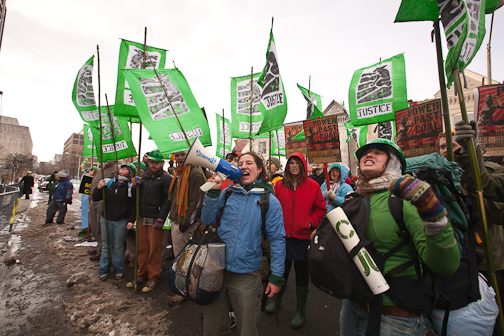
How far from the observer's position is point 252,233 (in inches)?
82.5

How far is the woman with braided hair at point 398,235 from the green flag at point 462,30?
1079 mm

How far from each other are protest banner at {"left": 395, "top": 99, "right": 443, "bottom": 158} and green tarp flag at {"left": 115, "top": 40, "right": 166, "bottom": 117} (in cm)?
421

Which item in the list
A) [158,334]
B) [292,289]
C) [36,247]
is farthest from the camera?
[36,247]

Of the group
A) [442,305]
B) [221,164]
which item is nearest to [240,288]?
[221,164]

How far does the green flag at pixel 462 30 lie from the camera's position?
73.0 inches

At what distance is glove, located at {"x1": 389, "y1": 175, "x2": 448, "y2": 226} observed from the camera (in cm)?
107

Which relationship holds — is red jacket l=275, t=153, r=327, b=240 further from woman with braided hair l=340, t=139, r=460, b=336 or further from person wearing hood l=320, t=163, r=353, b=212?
person wearing hood l=320, t=163, r=353, b=212

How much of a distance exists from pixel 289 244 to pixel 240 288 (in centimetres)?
121

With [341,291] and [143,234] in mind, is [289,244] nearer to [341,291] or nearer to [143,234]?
[341,291]

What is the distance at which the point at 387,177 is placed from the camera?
1581mm

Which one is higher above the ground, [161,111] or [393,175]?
[161,111]

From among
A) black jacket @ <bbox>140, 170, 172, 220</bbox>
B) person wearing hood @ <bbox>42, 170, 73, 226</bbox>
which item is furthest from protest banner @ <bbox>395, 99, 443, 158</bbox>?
person wearing hood @ <bbox>42, 170, 73, 226</bbox>

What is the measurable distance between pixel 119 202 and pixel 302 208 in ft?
10.4

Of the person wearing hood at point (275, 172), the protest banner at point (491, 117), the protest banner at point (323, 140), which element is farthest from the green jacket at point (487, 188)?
the person wearing hood at point (275, 172)
